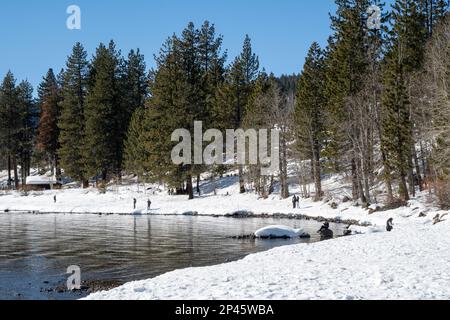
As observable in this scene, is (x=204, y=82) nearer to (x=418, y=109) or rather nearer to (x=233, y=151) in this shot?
(x=233, y=151)

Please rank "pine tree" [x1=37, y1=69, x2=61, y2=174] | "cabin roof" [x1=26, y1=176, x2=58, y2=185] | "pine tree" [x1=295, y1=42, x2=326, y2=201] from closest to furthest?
"pine tree" [x1=295, y1=42, x2=326, y2=201]
"cabin roof" [x1=26, y1=176, x2=58, y2=185]
"pine tree" [x1=37, y1=69, x2=61, y2=174]

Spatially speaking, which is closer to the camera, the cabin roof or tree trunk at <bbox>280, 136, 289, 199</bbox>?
tree trunk at <bbox>280, 136, 289, 199</bbox>

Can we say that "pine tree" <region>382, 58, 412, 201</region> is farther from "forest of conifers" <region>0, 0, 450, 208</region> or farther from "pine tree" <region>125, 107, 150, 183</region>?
"pine tree" <region>125, 107, 150, 183</region>

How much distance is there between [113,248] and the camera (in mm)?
25531

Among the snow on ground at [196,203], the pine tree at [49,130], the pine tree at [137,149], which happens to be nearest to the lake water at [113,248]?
the snow on ground at [196,203]

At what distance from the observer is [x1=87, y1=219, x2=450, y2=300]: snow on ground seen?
422 inches

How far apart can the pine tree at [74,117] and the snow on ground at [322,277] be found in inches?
2100

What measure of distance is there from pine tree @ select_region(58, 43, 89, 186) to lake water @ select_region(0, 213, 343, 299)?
2714 cm

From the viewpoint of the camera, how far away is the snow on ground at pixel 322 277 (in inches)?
422

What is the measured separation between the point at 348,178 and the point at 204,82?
20.3 meters

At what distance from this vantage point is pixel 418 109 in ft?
125

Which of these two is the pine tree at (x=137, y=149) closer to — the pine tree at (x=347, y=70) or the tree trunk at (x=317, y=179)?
the tree trunk at (x=317, y=179)

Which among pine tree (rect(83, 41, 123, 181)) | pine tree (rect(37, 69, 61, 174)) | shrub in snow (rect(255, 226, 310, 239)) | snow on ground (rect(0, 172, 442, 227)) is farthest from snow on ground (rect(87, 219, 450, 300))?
pine tree (rect(37, 69, 61, 174))

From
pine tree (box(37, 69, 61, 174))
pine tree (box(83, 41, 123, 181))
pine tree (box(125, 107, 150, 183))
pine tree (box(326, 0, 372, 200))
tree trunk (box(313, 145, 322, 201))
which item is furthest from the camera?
pine tree (box(37, 69, 61, 174))
